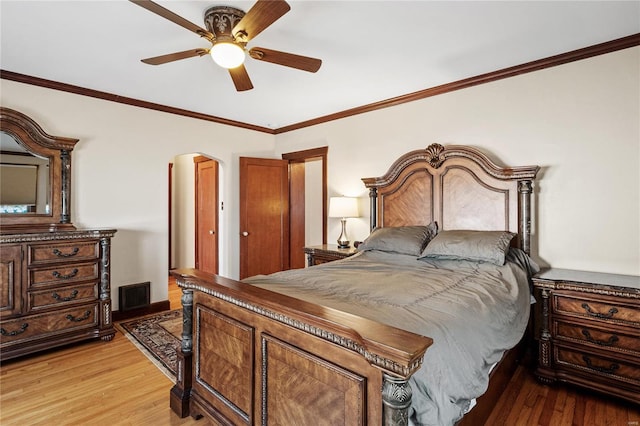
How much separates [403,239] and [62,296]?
3.16 meters

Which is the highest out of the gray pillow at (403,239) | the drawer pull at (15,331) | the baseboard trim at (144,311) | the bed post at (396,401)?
the gray pillow at (403,239)

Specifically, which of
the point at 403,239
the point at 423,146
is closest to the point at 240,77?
the point at 403,239

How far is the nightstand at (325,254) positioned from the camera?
3.66 metres

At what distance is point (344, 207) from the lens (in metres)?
3.97

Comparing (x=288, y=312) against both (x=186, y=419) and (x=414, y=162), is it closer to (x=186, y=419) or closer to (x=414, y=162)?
(x=186, y=419)

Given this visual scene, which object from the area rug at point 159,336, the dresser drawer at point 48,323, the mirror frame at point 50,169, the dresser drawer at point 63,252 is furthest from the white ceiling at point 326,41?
the area rug at point 159,336

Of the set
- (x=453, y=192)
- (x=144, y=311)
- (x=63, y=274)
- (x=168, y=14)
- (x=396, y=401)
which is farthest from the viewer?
(x=144, y=311)

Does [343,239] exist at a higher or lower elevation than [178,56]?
lower

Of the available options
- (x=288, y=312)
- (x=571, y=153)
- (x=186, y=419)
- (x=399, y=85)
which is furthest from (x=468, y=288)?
(x=399, y=85)

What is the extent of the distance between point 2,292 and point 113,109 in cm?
208

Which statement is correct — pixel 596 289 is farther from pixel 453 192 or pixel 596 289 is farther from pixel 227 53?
pixel 227 53

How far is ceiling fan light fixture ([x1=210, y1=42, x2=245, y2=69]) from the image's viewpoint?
212 cm

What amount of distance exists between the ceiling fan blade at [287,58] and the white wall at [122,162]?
92.0 inches

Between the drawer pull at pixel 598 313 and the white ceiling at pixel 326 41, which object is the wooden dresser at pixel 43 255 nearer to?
the white ceiling at pixel 326 41
